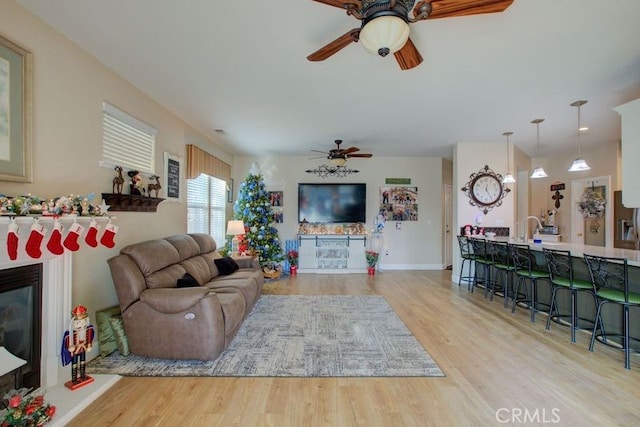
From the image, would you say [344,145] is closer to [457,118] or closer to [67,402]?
[457,118]

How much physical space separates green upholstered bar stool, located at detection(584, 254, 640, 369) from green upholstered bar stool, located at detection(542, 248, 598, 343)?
0.37 feet

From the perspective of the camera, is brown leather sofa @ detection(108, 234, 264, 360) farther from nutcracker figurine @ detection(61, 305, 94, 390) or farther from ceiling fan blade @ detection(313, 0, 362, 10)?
ceiling fan blade @ detection(313, 0, 362, 10)

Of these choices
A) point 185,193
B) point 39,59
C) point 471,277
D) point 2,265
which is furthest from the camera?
point 471,277

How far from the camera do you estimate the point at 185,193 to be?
464cm

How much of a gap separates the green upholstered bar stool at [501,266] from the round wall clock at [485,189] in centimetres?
126

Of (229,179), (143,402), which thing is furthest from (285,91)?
(229,179)

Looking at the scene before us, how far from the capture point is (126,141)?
328cm

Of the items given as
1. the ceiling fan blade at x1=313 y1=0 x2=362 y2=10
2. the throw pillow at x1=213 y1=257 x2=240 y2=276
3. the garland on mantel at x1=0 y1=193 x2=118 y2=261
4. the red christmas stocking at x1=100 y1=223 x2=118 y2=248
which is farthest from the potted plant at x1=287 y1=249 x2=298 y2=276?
the ceiling fan blade at x1=313 y1=0 x2=362 y2=10

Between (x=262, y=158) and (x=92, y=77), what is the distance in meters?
4.53

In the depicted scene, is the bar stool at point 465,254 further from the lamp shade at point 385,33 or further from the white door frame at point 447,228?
the lamp shade at point 385,33

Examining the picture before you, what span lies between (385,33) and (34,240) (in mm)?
2489

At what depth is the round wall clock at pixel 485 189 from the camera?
5.70 meters

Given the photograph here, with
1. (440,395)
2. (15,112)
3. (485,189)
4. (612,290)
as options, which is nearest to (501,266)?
(612,290)

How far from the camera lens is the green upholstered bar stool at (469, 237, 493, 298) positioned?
4.80m
